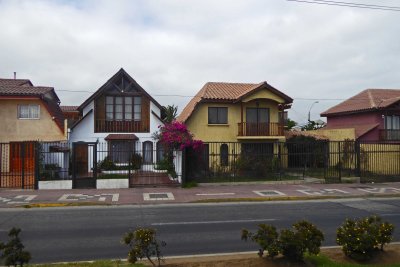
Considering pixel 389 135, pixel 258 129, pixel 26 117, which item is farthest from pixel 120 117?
pixel 389 135

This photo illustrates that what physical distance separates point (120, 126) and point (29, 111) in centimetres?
610

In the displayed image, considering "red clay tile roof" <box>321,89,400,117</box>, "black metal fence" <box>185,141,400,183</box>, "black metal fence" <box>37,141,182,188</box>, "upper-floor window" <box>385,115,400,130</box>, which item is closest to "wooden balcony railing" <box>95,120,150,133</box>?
"black metal fence" <box>37,141,182,188</box>

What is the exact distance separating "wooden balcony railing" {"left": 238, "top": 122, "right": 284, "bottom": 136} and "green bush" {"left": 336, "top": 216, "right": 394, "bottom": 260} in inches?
886

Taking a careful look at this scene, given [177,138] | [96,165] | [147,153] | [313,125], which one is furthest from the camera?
[313,125]

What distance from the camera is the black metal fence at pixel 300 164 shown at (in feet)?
74.1

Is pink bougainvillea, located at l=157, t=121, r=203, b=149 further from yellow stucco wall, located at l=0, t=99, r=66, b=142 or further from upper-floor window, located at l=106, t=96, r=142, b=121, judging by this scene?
yellow stucco wall, located at l=0, t=99, r=66, b=142

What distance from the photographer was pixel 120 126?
2931 centimetres

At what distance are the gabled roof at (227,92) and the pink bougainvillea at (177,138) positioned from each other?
6.93m

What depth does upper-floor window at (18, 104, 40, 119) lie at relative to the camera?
27.5 metres

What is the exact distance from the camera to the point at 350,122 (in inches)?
1437

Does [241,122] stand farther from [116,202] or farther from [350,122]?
[116,202]

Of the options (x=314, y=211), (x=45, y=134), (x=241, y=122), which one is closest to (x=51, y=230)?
(x=314, y=211)

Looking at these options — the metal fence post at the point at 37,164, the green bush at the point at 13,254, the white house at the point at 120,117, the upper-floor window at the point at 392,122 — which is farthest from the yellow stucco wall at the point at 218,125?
the green bush at the point at 13,254

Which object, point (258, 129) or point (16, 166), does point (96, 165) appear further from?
point (258, 129)
